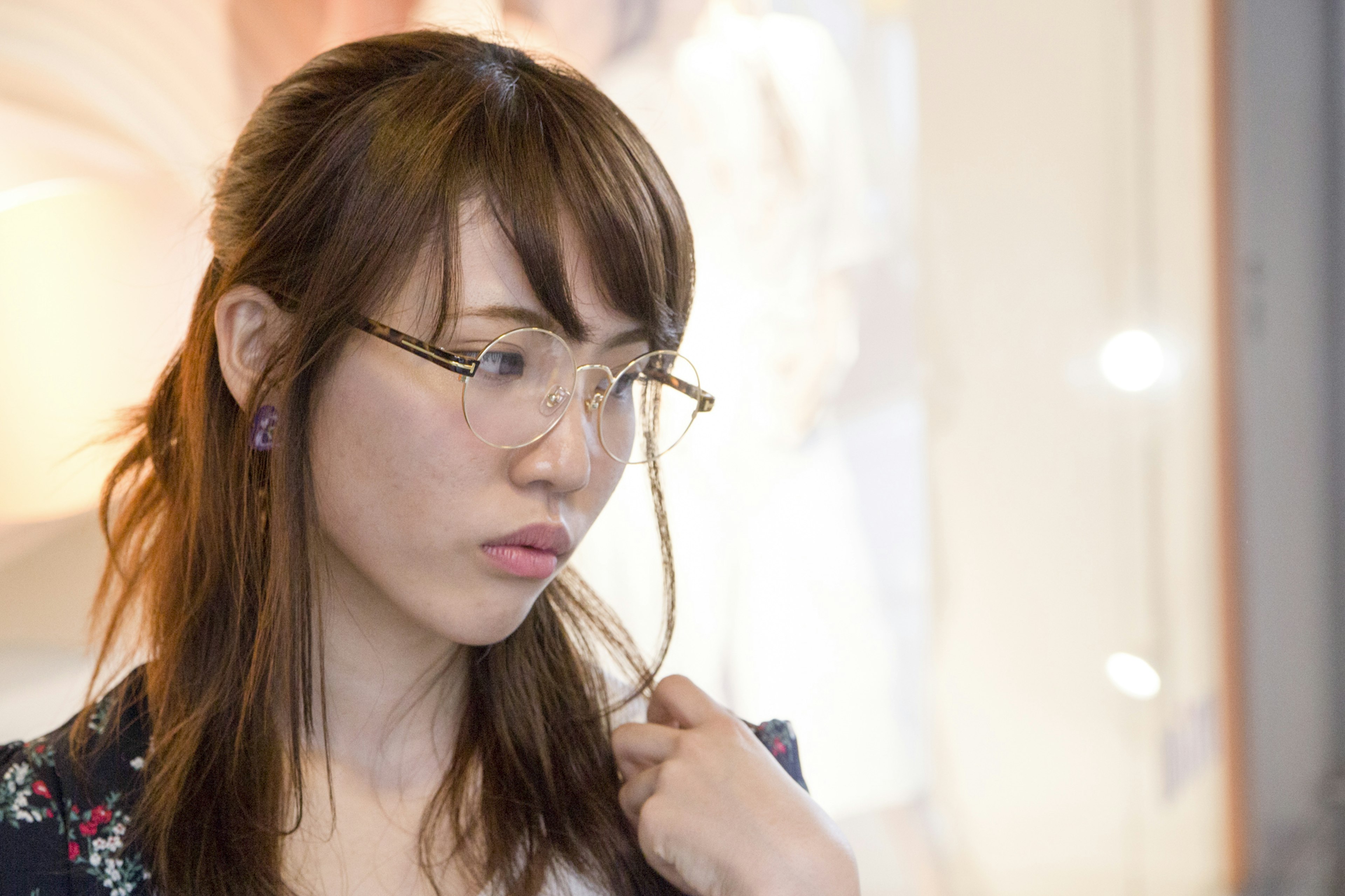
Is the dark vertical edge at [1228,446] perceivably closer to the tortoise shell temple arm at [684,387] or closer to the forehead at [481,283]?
the tortoise shell temple arm at [684,387]

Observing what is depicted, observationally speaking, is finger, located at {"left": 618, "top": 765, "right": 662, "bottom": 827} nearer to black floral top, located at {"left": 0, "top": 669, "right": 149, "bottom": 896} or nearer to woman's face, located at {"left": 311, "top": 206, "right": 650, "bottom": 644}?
woman's face, located at {"left": 311, "top": 206, "right": 650, "bottom": 644}

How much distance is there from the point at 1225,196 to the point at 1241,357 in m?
0.37

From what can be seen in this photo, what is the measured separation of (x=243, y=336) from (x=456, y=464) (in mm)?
248

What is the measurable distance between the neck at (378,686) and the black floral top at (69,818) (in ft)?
0.58

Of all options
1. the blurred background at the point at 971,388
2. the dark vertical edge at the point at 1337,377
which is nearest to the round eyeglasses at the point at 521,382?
the blurred background at the point at 971,388

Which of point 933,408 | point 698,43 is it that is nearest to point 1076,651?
point 933,408

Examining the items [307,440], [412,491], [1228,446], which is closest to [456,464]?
[412,491]

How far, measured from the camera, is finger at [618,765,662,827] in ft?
3.51

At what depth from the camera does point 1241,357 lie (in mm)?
2498

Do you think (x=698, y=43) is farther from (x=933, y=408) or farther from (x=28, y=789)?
(x=28, y=789)

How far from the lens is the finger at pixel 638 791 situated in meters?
1.07

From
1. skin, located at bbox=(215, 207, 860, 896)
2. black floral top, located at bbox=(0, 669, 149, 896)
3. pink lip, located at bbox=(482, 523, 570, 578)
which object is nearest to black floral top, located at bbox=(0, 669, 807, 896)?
black floral top, located at bbox=(0, 669, 149, 896)

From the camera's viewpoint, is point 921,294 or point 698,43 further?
point 921,294

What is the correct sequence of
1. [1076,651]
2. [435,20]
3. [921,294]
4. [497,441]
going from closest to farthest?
1. [497,441]
2. [435,20]
3. [921,294]
4. [1076,651]
